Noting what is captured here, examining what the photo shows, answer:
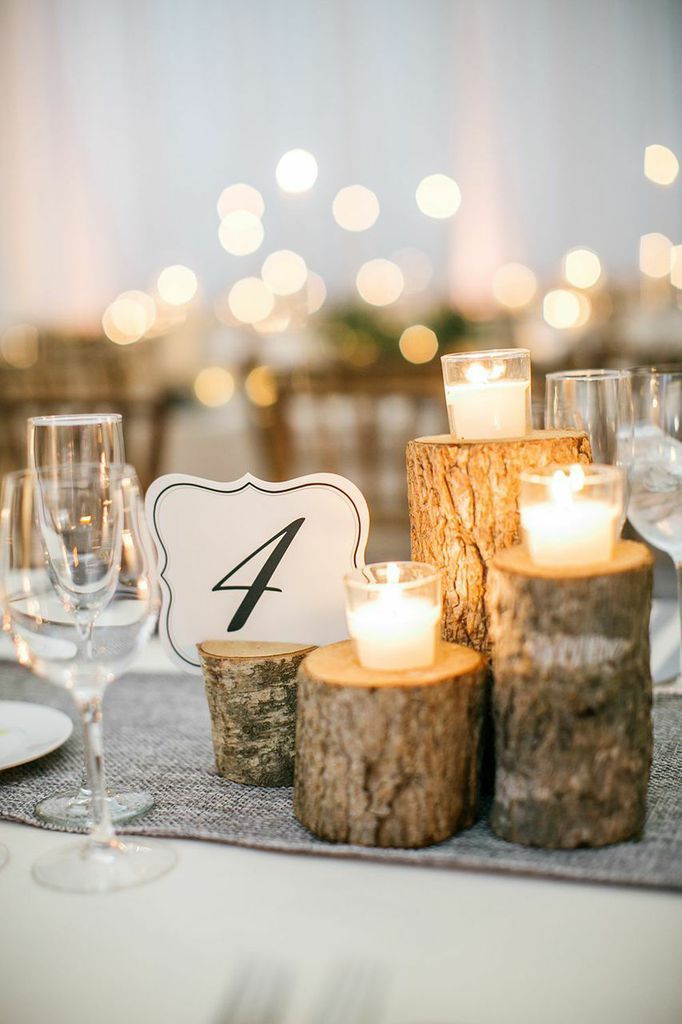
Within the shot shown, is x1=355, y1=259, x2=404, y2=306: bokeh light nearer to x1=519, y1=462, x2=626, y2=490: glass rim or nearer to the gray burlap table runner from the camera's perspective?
the gray burlap table runner

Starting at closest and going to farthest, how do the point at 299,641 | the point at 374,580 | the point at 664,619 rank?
1. the point at 374,580
2. the point at 299,641
3. the point at 664,619

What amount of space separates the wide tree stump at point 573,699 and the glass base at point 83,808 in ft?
0.95

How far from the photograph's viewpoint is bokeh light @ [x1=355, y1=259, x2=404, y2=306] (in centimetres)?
502

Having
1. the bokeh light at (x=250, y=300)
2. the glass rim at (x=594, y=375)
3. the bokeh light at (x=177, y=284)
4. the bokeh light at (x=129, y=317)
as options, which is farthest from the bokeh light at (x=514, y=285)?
the glass rim at (x=594, y=375)

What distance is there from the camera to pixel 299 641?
92cm

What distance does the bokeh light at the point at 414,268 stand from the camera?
4984mm

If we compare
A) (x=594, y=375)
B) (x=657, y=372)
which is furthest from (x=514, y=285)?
(x=657, y=372)

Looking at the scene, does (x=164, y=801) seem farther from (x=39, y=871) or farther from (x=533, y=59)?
(x=533, y=59)

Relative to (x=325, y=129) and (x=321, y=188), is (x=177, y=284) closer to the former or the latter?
(x=321, y=188)

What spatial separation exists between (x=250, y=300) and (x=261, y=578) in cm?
431

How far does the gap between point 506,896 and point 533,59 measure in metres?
4.61

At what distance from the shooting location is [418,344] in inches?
179

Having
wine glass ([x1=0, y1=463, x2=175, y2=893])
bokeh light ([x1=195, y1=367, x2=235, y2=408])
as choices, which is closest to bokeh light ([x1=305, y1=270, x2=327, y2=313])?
bokeh light ([x1=195, y1=367, x2=235, y2=408])

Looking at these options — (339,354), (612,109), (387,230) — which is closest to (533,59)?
(612,109)
